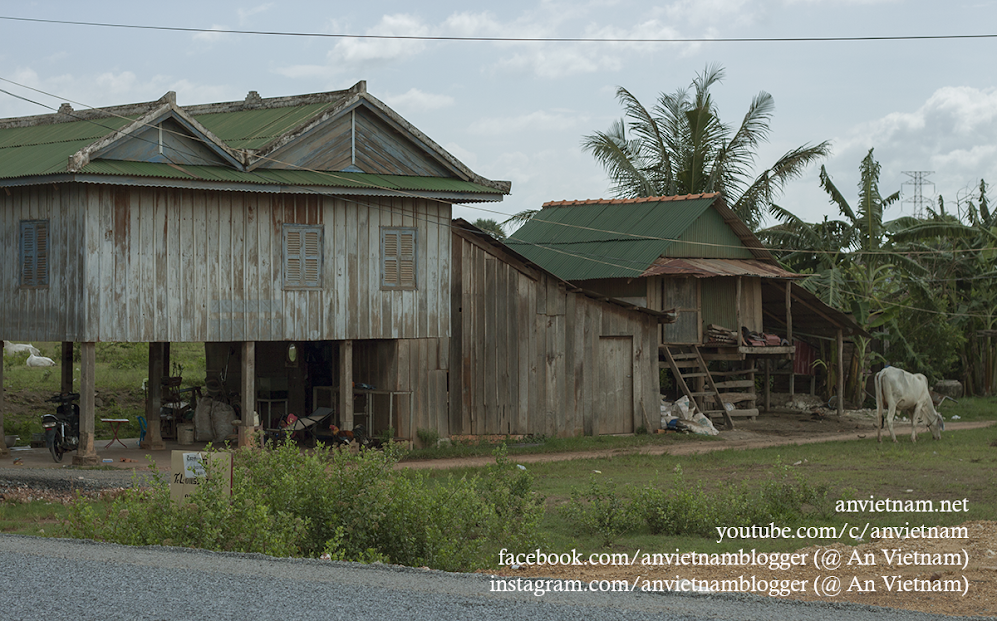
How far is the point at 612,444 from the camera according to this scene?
22.3 metres

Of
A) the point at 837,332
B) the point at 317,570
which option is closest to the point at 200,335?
the point at 317,570

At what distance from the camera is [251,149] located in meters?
19.1

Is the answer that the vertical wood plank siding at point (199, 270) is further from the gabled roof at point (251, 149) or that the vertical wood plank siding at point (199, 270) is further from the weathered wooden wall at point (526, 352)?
the weathered wooden wall at point (526, 352)

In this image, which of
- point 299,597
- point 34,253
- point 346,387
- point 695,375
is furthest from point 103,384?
point 299,597

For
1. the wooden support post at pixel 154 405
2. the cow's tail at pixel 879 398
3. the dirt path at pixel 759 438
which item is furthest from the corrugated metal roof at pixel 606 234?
the wooden support post at pixel 154 405

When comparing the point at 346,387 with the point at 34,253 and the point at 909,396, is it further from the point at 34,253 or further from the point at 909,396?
the point at 909,396

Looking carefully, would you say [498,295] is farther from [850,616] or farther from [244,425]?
[850,616]

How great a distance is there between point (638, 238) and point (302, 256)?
420 inches

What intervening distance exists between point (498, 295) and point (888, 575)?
13631 mm

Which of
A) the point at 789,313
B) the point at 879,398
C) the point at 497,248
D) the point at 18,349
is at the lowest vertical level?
the point at 879,398

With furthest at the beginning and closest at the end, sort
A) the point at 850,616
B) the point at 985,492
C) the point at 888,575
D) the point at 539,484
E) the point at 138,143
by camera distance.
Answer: the point at 138,143
the point at 539,484
the point at 985,492
the point at 888,575
the point at 850,616

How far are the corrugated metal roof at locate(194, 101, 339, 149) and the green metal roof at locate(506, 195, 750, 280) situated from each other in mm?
9032

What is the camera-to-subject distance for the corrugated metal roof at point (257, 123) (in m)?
19.6

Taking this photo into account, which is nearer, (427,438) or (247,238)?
(247,238)
